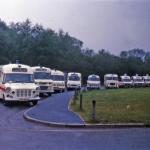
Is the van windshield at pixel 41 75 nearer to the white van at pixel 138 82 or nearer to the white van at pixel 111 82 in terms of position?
the white van at pixel 111 82

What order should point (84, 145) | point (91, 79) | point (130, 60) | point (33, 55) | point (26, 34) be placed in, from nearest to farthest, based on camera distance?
point (84, 145), point (91, 79), point (33, 55), point (26, 34), point (130, 60)

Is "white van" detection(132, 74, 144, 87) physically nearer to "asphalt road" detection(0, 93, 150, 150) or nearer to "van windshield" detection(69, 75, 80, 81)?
"van windshield" detection(69, 75, 80, 81)

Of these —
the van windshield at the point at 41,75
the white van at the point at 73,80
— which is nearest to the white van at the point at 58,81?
the white van at the point at 73,80

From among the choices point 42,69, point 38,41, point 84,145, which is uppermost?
point 38,41

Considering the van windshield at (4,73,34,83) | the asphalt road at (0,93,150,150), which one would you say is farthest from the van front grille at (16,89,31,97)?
the asphalt road at (0,93,150,150)

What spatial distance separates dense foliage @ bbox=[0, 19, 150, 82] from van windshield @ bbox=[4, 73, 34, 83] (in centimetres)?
5676

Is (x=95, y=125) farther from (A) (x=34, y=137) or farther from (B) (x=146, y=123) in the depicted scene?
(A) (x=34, y=137)

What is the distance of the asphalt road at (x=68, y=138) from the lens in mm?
14430

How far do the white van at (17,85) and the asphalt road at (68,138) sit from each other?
11.0m

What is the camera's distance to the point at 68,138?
16422 mm

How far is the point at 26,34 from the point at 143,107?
9036 centimetres

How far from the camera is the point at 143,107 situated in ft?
93.3

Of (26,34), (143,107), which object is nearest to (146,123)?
(143,107)

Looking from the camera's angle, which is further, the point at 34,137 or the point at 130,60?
the point at 130,60
